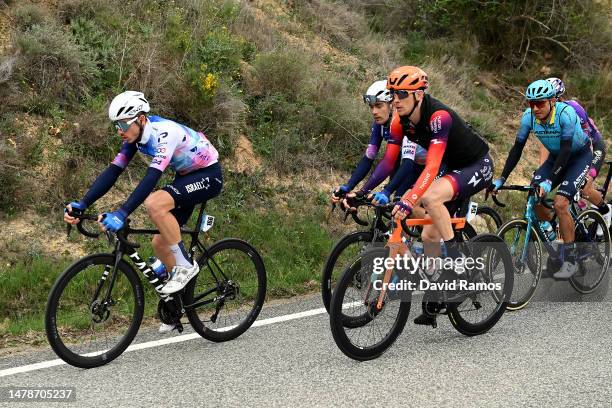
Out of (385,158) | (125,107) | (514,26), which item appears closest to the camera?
(125,107)

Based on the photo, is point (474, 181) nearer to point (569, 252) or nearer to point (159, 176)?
point (569, 252)

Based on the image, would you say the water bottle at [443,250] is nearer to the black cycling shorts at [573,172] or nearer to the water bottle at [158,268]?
the black cycling shorts at [573,172]

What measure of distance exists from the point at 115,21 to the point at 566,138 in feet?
21.9

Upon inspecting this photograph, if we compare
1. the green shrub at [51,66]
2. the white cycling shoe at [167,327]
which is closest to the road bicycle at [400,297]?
the white cycling shoe at [167,327]

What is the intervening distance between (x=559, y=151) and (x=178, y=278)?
13.9 feet

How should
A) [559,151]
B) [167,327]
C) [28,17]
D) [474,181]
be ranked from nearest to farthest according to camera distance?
1. [167,327]
2. [474,181]
3. [559,151]
4. [28,17]

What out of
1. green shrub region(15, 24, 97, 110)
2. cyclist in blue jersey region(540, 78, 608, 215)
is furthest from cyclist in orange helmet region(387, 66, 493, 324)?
green shrub region(15, 24, 97, 110)

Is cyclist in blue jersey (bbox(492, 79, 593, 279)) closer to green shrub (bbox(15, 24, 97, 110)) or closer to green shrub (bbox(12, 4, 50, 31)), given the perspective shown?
green shrub (bbox(15, 24, 97, 110))

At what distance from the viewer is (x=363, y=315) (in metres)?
6.64

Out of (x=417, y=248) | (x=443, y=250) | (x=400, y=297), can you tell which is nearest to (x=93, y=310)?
(x=400, y=297)

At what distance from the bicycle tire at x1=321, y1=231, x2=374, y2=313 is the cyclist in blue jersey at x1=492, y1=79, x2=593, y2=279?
67.0 inches

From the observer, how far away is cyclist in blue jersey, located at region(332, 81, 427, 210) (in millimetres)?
7648

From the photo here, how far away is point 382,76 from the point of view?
1456 centimetres

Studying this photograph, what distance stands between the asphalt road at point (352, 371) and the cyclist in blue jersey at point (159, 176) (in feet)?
2.68
